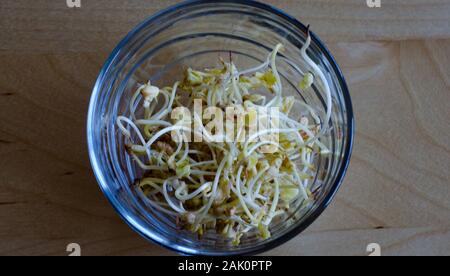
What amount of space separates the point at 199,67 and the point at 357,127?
1.01 feet

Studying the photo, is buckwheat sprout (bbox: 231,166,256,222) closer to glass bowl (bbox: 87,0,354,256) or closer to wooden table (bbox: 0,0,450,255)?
glass bowl (bbox: 87,0,354,256)

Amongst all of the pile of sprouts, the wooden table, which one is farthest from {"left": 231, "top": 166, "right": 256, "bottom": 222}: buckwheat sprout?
the wooden table

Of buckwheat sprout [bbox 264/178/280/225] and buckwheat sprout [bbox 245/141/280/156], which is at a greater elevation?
buckwheat sprout [bbox 245/141/280/156]

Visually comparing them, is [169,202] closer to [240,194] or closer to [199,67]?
[240,194]

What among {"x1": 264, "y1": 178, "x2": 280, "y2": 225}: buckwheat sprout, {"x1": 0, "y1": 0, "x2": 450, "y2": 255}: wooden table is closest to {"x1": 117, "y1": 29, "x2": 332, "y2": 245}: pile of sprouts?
{"x1": 264, "y1": 178, "x2": 280, "y2": 225}: buckwheat sprout

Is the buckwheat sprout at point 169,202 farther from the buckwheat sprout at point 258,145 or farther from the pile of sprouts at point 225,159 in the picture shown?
the buckwheat sprout at point 258,145

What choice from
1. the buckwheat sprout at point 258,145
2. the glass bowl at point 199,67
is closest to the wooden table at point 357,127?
the glass bowl at point 199,67

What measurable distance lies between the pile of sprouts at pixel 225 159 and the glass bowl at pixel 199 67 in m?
0.02

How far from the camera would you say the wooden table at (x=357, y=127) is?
0.89 m

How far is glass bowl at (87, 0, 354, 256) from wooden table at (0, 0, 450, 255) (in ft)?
0.27

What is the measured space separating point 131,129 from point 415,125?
1.69 feet

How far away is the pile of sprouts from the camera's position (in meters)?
0.74

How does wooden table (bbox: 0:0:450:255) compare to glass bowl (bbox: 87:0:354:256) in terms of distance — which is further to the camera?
wooden table (bbox: 0:0:450:255)
